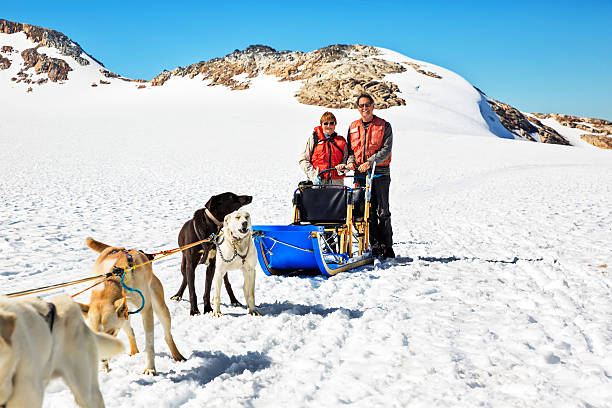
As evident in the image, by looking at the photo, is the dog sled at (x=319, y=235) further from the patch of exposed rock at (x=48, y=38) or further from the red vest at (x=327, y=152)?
the patch of exposed rock at (x=48, y=38)

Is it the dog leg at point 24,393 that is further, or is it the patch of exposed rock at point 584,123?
the patch of exposed rock at point 584,123

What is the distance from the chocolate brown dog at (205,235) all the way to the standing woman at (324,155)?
197cm

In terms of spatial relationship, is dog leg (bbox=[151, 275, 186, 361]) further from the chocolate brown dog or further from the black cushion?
the black cushion

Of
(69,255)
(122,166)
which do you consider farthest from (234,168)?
(69,255)

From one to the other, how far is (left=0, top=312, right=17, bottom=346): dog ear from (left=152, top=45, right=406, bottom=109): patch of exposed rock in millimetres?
46436

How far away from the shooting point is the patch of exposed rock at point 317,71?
4900 centimetres

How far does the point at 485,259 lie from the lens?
627cm

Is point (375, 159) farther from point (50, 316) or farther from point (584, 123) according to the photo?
point (584, 123)

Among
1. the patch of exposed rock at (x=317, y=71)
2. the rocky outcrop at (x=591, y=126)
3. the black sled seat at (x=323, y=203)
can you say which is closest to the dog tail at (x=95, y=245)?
the black sled seat at (x=323, y=203)

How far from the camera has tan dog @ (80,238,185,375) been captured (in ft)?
7.59

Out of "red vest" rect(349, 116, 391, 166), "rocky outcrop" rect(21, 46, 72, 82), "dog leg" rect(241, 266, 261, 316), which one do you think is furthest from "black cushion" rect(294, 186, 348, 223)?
"rocky outcrop" rect(21, 46, 72, 82)

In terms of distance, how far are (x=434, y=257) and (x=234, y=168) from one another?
16.6m

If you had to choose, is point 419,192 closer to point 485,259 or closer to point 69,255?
A: point 485,259

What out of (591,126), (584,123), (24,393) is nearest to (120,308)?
(24,393)
